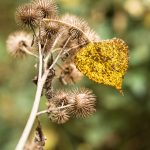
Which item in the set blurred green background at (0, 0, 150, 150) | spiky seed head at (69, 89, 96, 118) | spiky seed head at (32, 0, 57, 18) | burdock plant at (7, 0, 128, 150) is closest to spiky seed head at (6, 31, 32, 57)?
burdock plant at (7, 0, 128, 150)

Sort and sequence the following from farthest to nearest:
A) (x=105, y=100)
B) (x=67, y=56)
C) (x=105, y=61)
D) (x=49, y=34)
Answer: (x=105, y=100)
(x=67, y=56)
(x=49, y=34)
(x=105, y=61)

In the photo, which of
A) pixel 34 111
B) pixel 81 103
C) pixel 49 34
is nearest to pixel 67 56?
pixel 49 34

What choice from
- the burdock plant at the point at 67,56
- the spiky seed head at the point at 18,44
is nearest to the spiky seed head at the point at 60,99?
the burdock plant at the point at 67,56

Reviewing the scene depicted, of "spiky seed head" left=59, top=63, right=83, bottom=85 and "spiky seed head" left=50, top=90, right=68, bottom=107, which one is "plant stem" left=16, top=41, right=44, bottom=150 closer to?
"spiky seed head" left=50, top=90, right=68, bottom=107

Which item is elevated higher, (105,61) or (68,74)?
(68,74)

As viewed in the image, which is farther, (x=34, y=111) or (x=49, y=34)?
(x=49, y=34)

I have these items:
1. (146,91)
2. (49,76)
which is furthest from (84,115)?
(146,91)

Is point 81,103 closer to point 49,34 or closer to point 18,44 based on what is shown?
point 49,34
